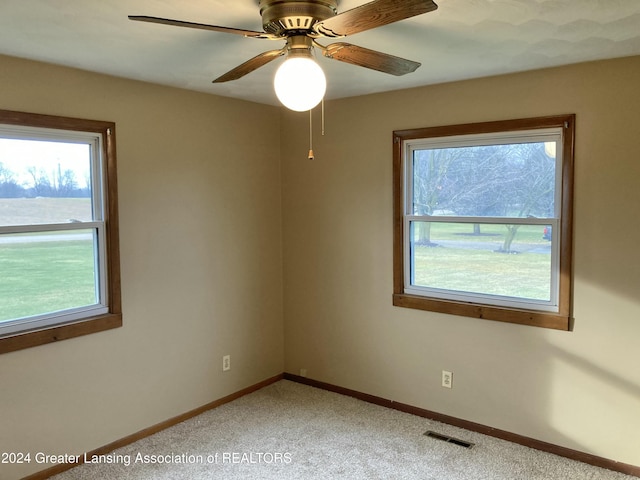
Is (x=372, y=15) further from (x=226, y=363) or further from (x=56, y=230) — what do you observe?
(x=226, y=363)

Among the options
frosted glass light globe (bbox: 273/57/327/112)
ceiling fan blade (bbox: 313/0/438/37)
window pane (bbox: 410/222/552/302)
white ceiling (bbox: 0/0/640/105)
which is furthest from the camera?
window pane (bbox: 410/222/552/302)

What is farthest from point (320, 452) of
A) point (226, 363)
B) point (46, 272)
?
point (46, 272)

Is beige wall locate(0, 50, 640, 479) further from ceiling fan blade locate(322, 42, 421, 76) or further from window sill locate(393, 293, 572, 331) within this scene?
ceiling fan blade locate(322, 42, 421, 76)

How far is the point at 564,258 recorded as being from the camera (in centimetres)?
308

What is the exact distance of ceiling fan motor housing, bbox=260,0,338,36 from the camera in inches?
71.8

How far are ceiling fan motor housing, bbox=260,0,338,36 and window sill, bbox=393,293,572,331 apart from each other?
7.38ft

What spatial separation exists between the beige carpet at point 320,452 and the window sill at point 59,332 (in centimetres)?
80

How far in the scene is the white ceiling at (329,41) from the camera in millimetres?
2021

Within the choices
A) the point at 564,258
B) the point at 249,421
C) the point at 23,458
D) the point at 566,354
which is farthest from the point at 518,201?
the point at 23,458

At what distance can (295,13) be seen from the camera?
1.84 metres

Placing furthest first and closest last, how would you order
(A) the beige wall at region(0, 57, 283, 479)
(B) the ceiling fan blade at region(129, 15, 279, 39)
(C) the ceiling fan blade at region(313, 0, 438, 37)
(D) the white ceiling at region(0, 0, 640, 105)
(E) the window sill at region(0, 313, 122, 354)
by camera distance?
(A) the beige wall at region(0, 57, 283, 479) < (E) the window sill at region(0, 313, 122, 354) < (D) the white ceiling at region(0, 0, 640, 105) < (B) the ceiling fan blade at region(129, 15, 279, 39) < (C) the ceiling fan blade at region(313, 0, 438, 37)

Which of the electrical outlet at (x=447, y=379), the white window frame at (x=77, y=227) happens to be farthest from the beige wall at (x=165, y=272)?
the electrical outlet at (x=447, y=379)

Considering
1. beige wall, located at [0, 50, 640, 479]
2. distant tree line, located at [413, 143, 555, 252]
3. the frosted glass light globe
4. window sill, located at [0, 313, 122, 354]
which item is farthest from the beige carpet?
the frosted glass light globe

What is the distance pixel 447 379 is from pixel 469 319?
48cm
